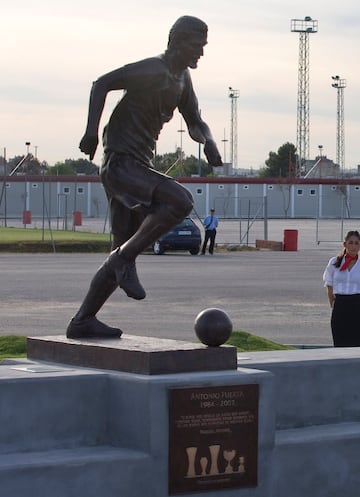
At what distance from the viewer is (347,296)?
38.7 feet

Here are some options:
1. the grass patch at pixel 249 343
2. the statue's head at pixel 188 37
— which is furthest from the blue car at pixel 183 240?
the statue's head at pixel 188 37

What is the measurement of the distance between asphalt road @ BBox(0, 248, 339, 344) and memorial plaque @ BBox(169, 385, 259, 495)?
777 centimetres

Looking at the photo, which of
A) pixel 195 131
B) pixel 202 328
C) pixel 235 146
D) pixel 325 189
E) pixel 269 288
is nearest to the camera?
pixel 202 328

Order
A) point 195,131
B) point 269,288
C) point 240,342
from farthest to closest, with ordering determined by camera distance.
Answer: point 269,288 < point 240,342 < point 195,131

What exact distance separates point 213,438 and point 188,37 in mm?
2619

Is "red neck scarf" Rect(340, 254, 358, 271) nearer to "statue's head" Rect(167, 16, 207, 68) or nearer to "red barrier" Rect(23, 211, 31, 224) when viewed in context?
"statue's head" Rect(167, 16, 207, 68)

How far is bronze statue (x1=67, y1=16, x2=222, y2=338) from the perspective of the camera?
26.6ft

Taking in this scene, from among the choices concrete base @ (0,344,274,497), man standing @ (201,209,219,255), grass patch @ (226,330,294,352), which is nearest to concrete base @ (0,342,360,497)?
concrete base @ (0,344,274,497)

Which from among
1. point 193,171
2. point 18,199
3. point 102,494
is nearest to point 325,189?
point 18,199

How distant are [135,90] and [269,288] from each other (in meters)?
16.4

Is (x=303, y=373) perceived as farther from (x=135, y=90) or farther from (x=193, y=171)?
(x=193, y=171)

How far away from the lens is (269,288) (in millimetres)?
24453

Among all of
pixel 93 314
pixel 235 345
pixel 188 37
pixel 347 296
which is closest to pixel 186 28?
pixel 188 37

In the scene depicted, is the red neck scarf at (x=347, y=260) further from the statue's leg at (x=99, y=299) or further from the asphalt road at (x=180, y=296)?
the statue's leg at (x=99, y=299)
